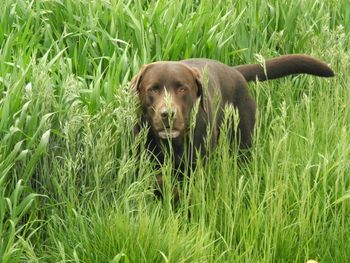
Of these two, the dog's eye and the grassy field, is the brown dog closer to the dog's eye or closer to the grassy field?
the dog's eye

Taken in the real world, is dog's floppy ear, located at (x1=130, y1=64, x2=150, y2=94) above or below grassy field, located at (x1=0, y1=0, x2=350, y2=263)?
above

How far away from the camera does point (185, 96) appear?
16.2 feet

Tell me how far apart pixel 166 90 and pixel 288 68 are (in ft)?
3.80

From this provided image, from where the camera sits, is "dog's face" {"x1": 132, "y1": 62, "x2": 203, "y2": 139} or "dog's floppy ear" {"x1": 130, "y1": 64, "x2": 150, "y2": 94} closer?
"dog's face" {"x1": 132, "y1": 62, "x2": 203, "y2": 139}

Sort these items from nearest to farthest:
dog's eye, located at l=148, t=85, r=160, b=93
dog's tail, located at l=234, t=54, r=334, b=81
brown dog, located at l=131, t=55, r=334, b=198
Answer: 1. brown dog, located at l=131, t=55, r=334, b=198
2. dog's eye, located at l=148, t=85, r=160, b=93
3. dog's tail, located at l=234, t=54, r=334, b=81

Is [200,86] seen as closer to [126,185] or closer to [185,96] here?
[185,96]

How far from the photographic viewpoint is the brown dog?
4.77 meters

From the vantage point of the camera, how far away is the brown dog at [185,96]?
4773mm

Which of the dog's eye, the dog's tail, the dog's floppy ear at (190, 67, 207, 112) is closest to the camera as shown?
the dog's eye

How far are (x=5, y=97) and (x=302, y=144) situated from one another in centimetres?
161

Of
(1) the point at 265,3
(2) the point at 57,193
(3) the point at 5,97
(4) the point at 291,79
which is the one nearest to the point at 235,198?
(2) the point at 57,193

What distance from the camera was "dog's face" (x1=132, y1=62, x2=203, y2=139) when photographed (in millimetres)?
4797

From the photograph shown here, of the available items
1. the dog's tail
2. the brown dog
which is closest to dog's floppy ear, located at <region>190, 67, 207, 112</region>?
the brown dog

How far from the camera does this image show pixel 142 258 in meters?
3.97
